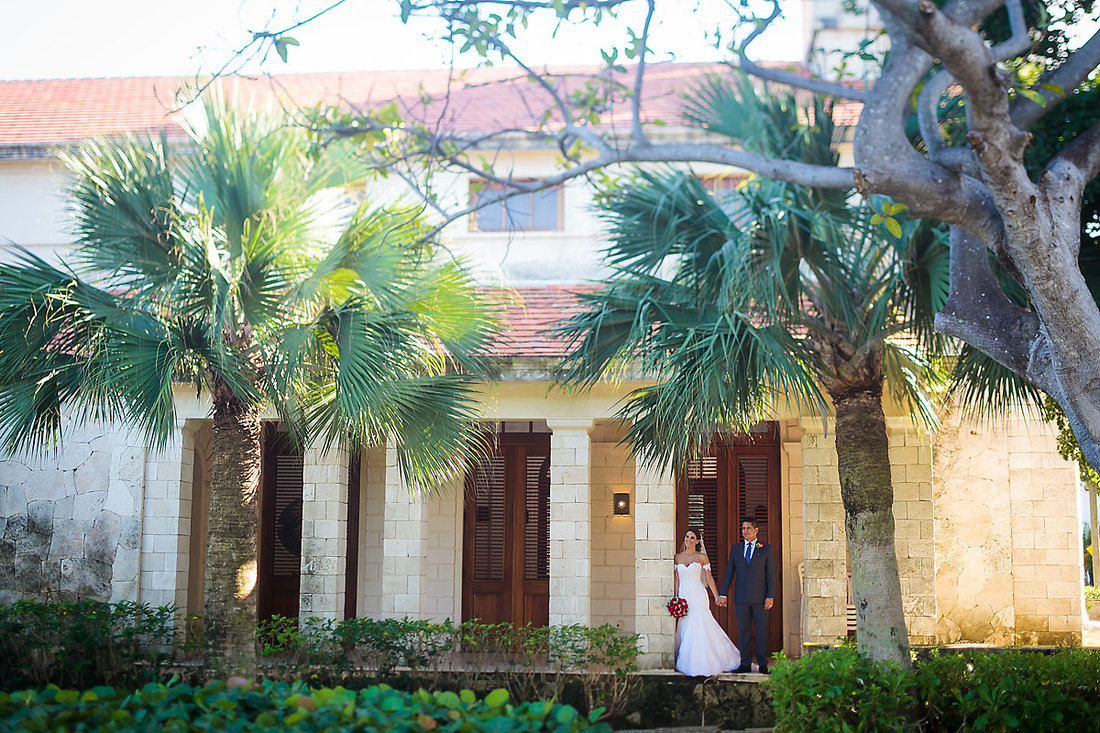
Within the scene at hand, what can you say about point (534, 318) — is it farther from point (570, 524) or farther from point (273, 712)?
point (273, 712)

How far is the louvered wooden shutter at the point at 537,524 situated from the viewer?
15062mm

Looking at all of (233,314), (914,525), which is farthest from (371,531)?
(914,525)

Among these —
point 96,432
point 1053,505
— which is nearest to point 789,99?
point 1053,505

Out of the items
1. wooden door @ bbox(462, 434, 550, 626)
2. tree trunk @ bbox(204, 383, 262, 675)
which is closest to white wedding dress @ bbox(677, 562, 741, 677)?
wooden door @ bbox(462, 434, 550, 626)

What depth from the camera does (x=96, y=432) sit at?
13.4 m

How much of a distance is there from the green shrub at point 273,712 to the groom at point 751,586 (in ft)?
27.7

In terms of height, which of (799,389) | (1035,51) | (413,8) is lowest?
(799,389)

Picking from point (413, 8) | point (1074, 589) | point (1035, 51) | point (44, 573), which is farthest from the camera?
point (44, 573)

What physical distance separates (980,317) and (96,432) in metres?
10.6

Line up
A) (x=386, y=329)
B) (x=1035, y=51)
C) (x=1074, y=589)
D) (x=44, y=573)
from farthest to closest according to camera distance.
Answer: (x=44, y=573)
(x=1074, y=589)
(x=386, y=329)
(x=1035, y=51)

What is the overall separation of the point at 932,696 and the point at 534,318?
6.64 metres

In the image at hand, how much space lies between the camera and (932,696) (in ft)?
26.4

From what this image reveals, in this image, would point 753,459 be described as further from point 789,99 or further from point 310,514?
point 789,99

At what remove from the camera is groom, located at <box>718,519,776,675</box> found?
1197cm
